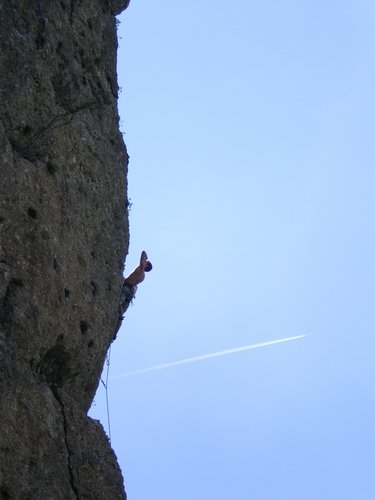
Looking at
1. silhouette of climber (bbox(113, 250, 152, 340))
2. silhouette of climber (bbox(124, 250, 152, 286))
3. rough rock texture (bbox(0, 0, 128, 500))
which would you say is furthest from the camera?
silhouette of climber (bbox(124, 250, 152, 286))

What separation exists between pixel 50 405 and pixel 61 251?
1.89 m

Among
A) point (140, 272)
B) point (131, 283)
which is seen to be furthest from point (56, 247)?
point (140, 272)

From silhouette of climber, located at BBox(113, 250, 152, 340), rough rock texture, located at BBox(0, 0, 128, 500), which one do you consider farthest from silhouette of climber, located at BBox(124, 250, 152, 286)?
rough rock texture, located at BBox(0, 0, 128, 500)

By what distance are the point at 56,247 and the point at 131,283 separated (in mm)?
2720

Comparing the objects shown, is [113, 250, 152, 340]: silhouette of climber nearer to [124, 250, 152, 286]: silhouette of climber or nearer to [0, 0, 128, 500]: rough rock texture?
[124, 250, 152, 286]: silhouette of climber

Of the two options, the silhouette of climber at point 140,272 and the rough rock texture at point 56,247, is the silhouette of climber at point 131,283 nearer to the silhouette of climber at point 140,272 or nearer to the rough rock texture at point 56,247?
the silhouette of climber at point 140,272

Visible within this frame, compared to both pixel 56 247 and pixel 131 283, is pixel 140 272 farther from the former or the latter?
pixel 56 247

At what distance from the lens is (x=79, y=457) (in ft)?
31.8

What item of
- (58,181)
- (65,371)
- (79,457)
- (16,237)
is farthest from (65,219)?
(79,457)

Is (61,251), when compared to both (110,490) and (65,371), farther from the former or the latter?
(110,490)

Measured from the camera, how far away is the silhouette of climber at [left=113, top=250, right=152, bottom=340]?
1232cm

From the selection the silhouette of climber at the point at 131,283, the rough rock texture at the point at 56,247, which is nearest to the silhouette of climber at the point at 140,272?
the silhouette of climber at the point at 131,283

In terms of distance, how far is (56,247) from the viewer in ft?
33.7

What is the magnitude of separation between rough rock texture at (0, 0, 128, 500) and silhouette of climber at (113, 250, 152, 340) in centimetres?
73
